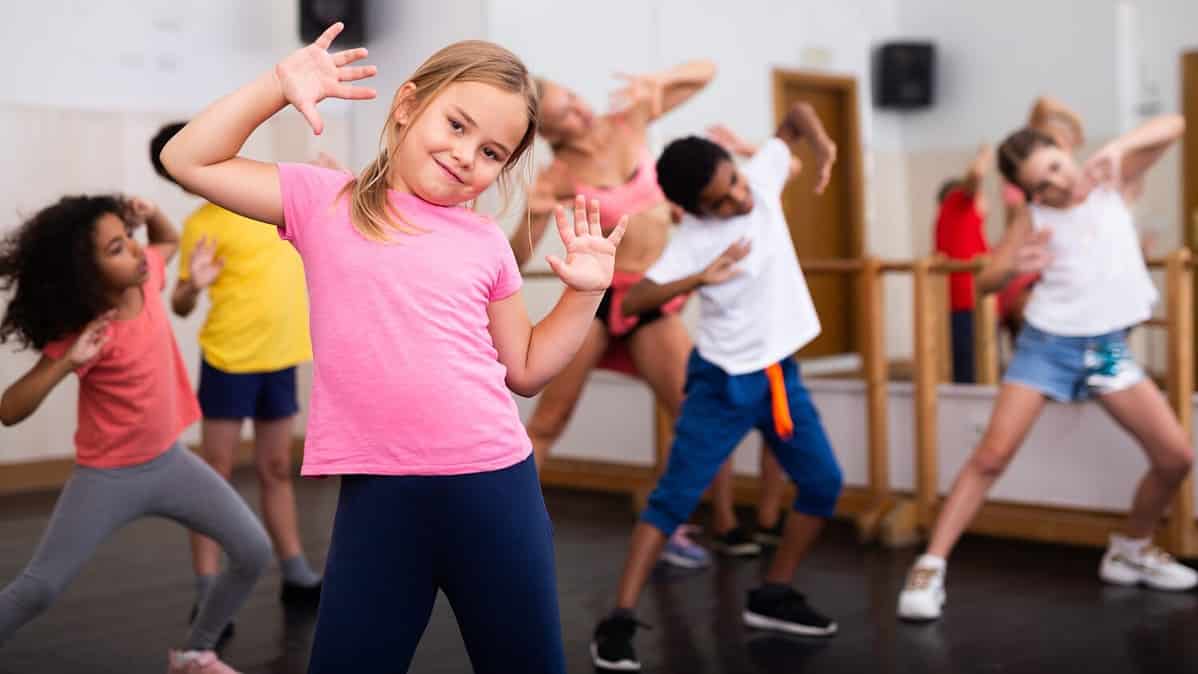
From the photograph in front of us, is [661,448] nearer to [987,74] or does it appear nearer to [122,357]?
[122,357]

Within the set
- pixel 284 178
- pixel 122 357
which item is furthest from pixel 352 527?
pixel 122 357

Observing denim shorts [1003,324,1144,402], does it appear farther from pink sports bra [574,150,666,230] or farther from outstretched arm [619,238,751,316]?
pink sports bra [574,150,666,230]

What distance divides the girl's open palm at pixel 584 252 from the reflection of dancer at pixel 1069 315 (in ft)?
6.65

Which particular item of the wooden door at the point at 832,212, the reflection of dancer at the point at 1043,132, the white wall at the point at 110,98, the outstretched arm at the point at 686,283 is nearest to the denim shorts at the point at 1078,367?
the reflection of dancer at the point at 1043,132

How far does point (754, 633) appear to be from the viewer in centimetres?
338

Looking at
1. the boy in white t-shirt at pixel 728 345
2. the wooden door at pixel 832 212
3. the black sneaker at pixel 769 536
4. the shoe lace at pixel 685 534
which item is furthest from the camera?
the wooden door at pixel 832 212

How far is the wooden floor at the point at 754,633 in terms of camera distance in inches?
123

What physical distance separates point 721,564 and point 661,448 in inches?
39.9

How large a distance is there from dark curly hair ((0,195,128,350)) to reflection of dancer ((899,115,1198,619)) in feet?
6.85

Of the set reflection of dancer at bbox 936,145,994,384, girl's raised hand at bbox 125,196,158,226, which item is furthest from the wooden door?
girl's raised hand at bbox 125,196,158,226

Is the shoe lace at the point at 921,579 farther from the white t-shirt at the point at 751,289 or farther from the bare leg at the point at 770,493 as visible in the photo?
the bare leg at the point at 770,493

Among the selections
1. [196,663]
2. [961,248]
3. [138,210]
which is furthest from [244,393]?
[961,248]

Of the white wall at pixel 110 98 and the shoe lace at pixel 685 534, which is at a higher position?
the white wall at pixel 110 98

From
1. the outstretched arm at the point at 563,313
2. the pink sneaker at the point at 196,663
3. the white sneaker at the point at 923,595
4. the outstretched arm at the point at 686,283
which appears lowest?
the white sneaker at the point at 923,595
